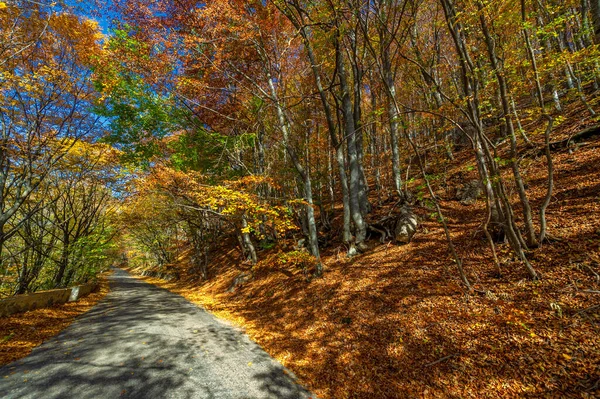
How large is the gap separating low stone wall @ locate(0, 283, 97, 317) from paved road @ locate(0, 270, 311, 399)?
8.28 feet

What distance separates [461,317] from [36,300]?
1298 centimetres

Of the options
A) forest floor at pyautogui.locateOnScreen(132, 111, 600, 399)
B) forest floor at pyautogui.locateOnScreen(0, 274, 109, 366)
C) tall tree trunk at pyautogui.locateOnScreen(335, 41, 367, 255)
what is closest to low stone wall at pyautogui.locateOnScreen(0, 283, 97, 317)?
forest floor at pyautogui.locateOnScreen(0, 274, 109, 366)

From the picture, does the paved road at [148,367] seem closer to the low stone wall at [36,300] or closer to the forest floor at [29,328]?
the forest floor at [29,328]

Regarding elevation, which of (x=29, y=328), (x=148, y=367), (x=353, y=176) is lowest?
(x=148, y=367)

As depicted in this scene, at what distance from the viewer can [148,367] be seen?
4230 mm

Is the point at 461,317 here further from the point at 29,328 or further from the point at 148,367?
the point at 29,328

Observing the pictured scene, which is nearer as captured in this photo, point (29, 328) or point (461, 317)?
point (461, 317)

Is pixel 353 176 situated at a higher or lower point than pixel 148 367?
higher

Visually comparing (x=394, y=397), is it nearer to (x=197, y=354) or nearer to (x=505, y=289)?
(x=505, y=289)

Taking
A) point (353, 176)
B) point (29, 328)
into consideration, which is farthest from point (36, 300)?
point (353, 176)

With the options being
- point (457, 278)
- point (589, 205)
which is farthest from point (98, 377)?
point (589, 205)

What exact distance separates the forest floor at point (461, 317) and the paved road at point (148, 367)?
0.77 meters

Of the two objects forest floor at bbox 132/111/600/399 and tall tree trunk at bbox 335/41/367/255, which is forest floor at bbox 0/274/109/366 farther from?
tall tree trunk at bbox 335/41/367/255

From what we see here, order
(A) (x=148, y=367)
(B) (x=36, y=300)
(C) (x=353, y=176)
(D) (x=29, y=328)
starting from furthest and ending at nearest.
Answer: (C) (x=353, y=176) → (B) (x=36, y=300) → (D) (x=29, y=328) → (A) (x=148, y=367)
